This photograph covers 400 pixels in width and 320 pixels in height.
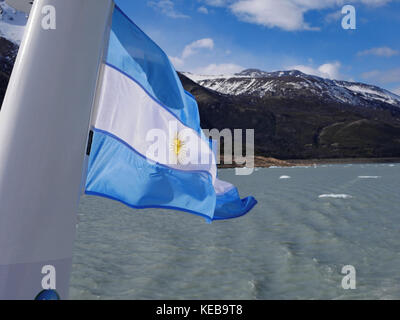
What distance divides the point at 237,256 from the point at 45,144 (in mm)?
9947

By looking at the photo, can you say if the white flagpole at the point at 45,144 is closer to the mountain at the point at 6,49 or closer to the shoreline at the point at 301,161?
the shoreline at the point at 301,161

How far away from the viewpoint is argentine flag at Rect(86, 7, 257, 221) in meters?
3.41

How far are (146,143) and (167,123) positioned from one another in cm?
34

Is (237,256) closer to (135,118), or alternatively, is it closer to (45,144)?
(135,118)

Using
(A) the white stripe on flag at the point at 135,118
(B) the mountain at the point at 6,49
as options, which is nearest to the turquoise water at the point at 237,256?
(A) the white stripe on flag at the point at 135,118

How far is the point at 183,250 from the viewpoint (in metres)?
11.9

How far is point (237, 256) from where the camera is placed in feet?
36.1

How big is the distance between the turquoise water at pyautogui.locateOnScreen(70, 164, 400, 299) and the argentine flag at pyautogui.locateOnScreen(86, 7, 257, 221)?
479 centimetres

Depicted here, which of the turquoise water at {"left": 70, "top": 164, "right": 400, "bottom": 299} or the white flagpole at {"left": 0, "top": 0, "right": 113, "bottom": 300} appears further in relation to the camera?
the turquoise water at {"left": 70, "top": 164, "right": 400, "bottom": 299}

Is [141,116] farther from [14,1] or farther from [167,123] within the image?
[14,1]

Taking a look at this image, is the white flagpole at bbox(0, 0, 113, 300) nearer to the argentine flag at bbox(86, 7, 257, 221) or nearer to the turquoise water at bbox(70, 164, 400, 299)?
the argentine flag at bbox(86, 7, 257, 221)

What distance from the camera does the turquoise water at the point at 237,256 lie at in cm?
798

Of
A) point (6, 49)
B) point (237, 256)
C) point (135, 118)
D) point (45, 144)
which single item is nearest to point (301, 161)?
point (237, 256)

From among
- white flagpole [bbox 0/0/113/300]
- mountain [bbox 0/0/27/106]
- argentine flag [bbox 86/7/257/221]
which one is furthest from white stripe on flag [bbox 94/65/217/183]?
mountain [bbox 0/0/27/106]
